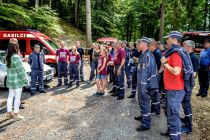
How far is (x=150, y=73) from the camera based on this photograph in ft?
22.9

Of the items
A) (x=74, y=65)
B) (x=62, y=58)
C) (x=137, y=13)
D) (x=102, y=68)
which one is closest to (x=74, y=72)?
(x=74, y=65)

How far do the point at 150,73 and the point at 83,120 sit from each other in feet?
7.66

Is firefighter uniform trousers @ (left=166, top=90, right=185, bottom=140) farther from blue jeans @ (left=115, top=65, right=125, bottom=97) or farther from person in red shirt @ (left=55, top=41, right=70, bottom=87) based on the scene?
person in red shirt @ (left=55, top=41, right=70, bottom=87)

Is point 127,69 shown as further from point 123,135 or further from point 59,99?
point 123,135

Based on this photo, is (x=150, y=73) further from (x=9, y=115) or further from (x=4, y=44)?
(x=4, y=44)

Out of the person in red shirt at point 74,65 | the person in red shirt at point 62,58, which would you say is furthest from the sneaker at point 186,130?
the person in red shirt at point 62,58

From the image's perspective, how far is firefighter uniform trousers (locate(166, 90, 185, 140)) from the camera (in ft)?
19.4

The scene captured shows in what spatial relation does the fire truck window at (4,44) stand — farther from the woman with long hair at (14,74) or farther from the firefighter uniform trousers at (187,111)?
the firefighter uniform trousers at (187,111)

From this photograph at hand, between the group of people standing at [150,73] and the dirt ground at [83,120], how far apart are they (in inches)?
13.9

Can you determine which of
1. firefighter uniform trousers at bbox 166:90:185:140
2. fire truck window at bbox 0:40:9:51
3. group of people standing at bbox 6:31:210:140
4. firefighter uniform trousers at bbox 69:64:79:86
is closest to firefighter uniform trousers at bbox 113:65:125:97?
group of people standing at bbox 6:31:210:140

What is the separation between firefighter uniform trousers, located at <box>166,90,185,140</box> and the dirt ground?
2.51 feet

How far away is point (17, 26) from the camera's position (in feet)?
86.8

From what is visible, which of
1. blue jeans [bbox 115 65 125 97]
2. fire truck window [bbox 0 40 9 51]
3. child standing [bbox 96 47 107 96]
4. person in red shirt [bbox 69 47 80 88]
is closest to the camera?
blue jeans [bbox 115 65 125 97]

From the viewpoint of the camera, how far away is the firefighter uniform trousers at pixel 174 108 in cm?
592
